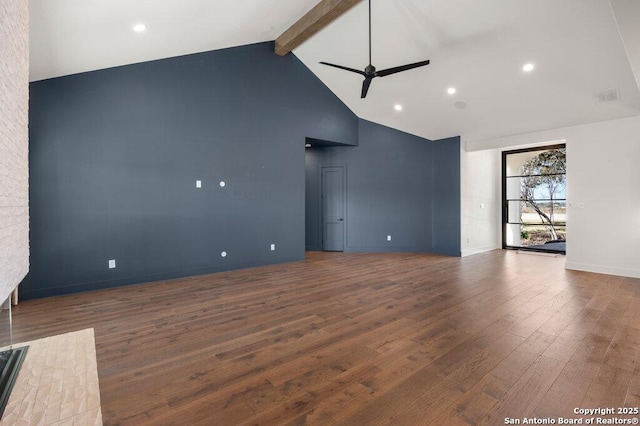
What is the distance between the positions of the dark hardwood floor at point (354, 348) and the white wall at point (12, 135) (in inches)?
38.1

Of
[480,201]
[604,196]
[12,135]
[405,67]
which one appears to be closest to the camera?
[12,135]

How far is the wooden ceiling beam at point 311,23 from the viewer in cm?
429

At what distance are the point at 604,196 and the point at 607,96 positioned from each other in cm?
176

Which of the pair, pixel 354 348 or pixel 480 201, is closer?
pixel 354 348

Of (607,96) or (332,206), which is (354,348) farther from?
(607,96)

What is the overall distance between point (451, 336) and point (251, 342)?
1.77 m

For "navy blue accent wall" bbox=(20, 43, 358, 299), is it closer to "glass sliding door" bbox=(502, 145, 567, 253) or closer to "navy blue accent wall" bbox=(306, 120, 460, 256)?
"navy blue accent wall" bbox=(306, 120, 460, 256)

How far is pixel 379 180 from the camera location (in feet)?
24.7

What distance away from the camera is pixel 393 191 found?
24.8ft

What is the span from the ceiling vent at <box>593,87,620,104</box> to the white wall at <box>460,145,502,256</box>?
2666 mm

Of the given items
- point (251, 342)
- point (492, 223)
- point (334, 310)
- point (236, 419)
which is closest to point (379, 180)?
point (492, 223)

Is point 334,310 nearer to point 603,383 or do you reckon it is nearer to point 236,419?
point 236,419

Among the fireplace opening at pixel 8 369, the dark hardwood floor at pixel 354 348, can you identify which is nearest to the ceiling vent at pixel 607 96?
the dark hardwood floor at pixel 354 348

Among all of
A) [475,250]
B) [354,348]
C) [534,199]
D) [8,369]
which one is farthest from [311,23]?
[534,199]
